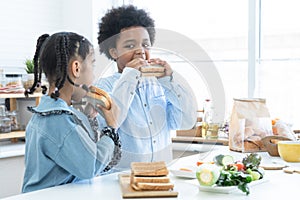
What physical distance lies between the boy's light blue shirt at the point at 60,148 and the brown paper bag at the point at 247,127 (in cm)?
63

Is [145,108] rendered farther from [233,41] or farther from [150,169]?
[233,41]

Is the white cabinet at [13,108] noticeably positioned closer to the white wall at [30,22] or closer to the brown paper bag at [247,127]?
the white wall at [30,22]

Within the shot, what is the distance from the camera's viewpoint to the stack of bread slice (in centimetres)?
105

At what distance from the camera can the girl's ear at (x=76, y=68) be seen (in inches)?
47.9

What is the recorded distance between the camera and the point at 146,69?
1.25 m

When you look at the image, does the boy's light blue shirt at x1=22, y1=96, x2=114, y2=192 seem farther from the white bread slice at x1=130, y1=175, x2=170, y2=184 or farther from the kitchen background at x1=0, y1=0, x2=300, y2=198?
the kitchen background at x1=0, y1=0, x2=300, y2=198

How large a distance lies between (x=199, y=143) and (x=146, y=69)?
2.26 ft

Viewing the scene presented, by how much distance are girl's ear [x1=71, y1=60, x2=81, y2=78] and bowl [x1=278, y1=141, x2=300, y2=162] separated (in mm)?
740

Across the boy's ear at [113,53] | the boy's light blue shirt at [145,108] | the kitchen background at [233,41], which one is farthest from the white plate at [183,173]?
the kitchen background at [233,41]

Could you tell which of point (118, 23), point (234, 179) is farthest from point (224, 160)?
point (118, 23)

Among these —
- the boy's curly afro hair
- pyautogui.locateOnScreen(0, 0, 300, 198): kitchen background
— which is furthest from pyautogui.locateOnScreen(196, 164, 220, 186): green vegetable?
pyautogui.locateOnScreen(0, 0, 300, 198): kitchen background

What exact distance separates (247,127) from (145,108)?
471 millimetres

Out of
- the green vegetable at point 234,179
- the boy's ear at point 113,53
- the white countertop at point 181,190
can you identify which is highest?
A: the boy's ear at point 113,53

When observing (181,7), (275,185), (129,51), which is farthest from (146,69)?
(181,7)
